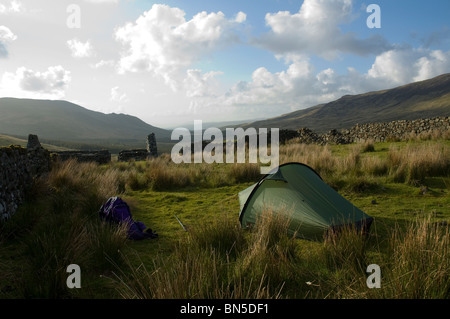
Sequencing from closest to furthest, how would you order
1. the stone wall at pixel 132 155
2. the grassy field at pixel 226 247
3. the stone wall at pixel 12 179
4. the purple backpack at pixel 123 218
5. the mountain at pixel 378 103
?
1. the grassy field at pixel 226 247
2. the purple backpack at pixel 123 218
3. the stone wall at pixel 12 179
4. the stone wall at pixel 132 155
5. the mountain at pixel 378 103

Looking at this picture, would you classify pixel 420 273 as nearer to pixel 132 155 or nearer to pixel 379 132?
pixel 379 132

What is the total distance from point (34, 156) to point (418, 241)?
926cm

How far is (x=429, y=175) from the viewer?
7566 millimetres

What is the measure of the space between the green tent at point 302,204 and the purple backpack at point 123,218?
1.82m

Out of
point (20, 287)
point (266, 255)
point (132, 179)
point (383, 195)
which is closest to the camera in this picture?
point (20, 287)

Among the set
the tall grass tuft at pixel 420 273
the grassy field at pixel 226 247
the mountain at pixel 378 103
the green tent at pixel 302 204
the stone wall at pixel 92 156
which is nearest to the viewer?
the tall grass tuft at pixel 420 273

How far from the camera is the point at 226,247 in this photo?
3.69 metres

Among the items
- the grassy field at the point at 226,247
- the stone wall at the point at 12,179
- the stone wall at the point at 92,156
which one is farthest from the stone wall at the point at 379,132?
the stone wall at the point at 12,179

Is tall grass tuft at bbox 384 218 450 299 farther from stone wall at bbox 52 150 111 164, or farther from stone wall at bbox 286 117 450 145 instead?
stone wall at bbox 52 150 111 164

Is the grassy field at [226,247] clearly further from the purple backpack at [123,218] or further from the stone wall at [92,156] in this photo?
the stone wall at [92,156]

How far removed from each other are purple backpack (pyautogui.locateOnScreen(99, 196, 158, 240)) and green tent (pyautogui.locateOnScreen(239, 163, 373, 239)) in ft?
5.96

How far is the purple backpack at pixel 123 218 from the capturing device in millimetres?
4559
